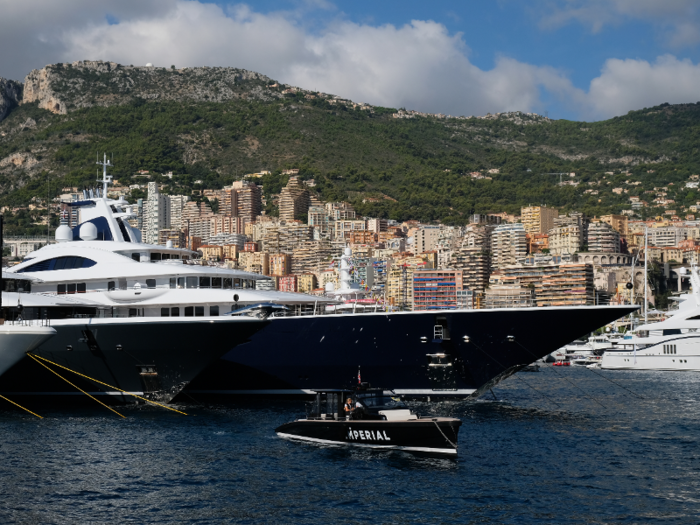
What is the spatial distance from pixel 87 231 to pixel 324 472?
24419 millimetres

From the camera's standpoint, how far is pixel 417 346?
3634 cm

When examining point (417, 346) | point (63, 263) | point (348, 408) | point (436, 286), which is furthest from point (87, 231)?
point (436, 286)

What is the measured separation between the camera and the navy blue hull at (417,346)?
118 ft

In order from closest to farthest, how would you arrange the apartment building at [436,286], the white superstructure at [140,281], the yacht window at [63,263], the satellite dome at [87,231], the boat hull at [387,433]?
the boat hull at [387,433]
the white superstructure at [140,281]
the yacht window at [63,263]
the satellite dome at [87,231]
the apartment building at [436,286]

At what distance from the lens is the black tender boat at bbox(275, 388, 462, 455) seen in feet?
86.0

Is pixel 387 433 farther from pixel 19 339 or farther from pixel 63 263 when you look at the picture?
pixel 63 263

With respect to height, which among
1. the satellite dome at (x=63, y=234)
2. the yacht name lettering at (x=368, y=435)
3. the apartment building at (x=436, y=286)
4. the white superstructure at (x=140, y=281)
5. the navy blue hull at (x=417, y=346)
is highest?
the apartment building at (x=436, y=286)

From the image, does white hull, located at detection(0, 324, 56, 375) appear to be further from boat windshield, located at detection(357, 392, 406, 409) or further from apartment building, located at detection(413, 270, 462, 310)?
apartment building, located at detection(413, 270, 462, 310)

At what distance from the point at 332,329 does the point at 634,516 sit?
18.3 m

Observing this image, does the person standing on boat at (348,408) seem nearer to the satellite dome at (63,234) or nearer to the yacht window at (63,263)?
the yacht window at (63,263)

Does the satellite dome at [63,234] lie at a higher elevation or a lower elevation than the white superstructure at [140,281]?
higher

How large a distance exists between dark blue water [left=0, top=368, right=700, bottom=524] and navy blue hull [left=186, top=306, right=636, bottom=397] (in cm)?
154

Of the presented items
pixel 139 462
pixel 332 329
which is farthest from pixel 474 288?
pixel 139 462

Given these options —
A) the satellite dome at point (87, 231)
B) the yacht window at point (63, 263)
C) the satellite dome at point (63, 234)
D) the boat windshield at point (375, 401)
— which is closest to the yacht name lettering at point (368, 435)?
the boat windshield at point (375, 401)
